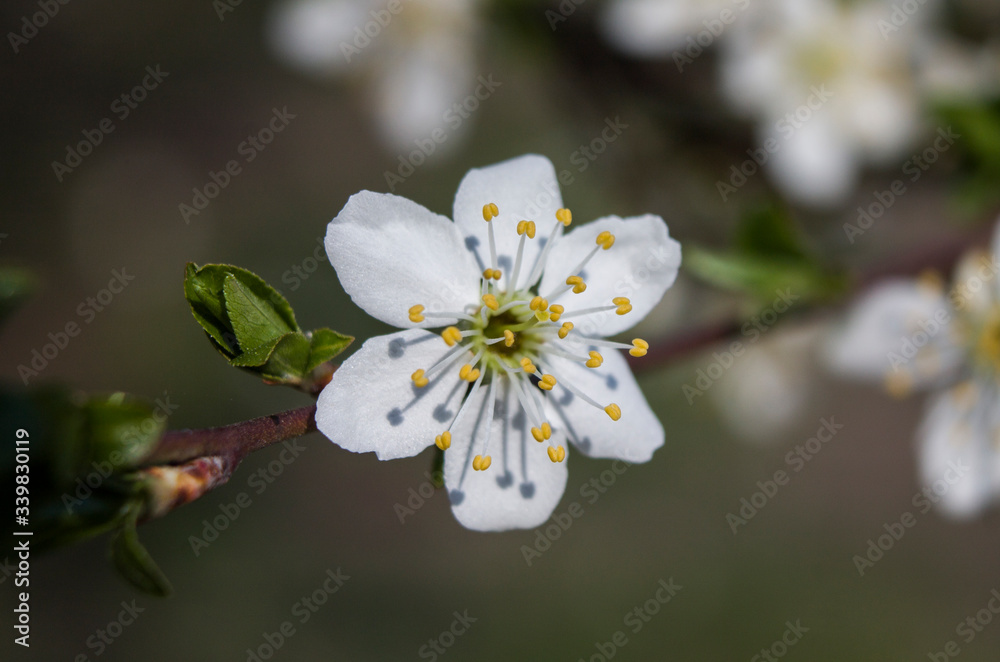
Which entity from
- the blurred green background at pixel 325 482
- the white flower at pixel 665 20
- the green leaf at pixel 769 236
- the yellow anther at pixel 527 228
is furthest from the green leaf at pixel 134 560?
the blurred green background at pixel 325 482

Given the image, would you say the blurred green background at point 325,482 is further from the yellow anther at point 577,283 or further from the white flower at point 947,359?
the yellow anther at point 577,283

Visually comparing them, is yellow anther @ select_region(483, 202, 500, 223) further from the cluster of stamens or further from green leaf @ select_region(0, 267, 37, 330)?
green leaf @ select_region(0, 267, 37, 330)

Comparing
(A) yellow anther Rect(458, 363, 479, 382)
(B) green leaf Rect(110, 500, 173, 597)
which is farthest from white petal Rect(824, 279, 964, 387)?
(B) green leaf Rect(110, 500, 173, 597)

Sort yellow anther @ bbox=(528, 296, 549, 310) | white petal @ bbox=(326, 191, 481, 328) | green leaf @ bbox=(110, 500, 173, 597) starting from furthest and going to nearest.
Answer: yellow anther @ bbox=(528, 296, 549, 310) < white petal @ bbox=(326, 191, 481, 328) < green leaf @ bbox=(110, 500, 173, 597)

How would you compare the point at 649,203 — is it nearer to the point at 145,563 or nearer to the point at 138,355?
the point at 145,563

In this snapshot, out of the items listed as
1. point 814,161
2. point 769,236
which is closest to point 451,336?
point 769,236

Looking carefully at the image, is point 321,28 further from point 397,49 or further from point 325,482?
point 325,482

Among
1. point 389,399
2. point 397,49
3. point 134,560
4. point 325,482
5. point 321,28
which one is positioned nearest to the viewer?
point 134,560
